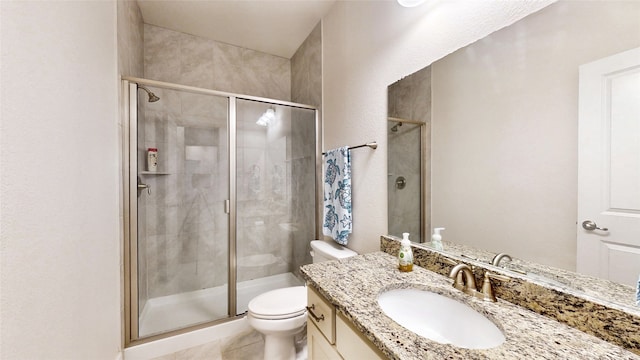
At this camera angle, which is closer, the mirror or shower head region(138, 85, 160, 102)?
the mirror

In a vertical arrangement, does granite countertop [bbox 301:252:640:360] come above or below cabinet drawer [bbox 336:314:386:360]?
above

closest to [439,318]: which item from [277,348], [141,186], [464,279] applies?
[464,279]

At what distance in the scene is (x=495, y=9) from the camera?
843 millimetres

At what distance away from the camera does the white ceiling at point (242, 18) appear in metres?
1.82

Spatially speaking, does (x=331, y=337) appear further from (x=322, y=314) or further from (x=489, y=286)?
(x=489, y=286)

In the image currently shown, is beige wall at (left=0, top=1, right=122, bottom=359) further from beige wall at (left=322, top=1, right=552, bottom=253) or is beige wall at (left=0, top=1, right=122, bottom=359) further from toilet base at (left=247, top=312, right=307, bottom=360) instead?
beige wall at (left=322, top=1, right=552, bottom=253)

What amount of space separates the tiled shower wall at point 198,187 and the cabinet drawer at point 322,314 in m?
1.20

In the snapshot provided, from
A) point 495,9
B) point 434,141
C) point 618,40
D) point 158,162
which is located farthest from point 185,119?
point 618,40

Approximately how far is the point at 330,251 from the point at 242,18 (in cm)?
206

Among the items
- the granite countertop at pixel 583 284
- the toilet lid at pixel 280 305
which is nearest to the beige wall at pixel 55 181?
the toilet lid at pixel 280 305

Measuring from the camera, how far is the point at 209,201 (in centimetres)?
192

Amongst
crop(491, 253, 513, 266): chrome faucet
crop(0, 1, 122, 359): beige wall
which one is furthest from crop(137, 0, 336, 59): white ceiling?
crop(491, 253, 513, 266): chrome faucet

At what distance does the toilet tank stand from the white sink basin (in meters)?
0.63

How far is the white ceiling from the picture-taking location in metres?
1.82
